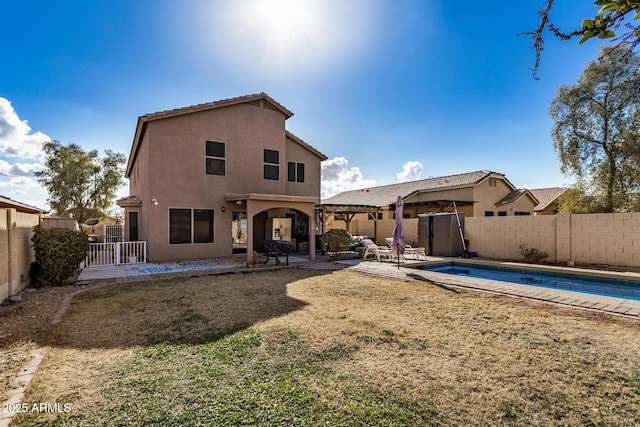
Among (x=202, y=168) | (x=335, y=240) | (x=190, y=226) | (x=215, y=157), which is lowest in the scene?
(x=335, y=240)

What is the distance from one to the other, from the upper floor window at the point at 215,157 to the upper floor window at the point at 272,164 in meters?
2.34

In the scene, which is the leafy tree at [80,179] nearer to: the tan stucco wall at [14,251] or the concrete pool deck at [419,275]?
the concrete pool deck at [419,275]

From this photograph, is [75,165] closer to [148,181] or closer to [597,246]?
[148,181]

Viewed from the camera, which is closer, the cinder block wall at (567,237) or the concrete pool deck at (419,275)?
the concrete pool deck at (419,275)

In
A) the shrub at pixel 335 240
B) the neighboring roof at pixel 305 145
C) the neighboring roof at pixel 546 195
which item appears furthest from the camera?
the neighboring roof at pixel 546 195

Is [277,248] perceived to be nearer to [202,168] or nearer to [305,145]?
[202,168]

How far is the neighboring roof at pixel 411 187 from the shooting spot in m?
26.2

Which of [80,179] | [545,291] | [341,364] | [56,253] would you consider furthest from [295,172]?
[80,179]

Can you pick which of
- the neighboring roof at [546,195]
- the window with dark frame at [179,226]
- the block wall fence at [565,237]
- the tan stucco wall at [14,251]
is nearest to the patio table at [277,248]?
the window with dark frame at [179,226]

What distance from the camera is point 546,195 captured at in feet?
109

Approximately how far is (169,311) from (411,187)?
89.2 feet

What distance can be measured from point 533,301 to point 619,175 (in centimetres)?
1829

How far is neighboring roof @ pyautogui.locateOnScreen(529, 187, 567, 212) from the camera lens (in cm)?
3073

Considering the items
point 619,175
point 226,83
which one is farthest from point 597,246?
point 226,83
